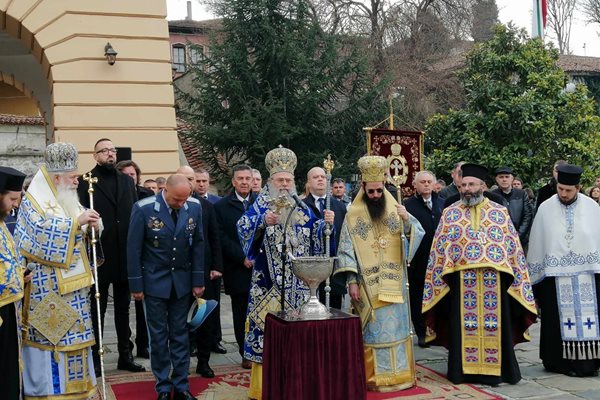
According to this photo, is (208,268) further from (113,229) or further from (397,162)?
(397,162)

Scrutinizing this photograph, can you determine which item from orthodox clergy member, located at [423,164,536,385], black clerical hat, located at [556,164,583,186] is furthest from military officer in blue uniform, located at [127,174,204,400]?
black clerical hat, located at [556,164,583,186]

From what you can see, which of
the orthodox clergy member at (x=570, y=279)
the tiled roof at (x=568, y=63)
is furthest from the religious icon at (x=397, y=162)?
the tiled roof at (x=568, y=63)

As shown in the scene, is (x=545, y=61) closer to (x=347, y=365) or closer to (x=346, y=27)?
(x=347, y=365)

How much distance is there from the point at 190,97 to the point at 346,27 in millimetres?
8104

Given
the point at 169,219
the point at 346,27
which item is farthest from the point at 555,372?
the point at 346,27

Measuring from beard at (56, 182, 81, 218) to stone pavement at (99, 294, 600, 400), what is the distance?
1.93 meters

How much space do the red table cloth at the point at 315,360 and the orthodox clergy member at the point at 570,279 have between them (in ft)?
8.75

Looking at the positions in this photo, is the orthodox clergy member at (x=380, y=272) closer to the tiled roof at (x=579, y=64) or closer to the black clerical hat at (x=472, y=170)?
the black clerical hat at (x=472, y=170)

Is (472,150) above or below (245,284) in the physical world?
above

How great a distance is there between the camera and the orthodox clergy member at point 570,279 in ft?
21.5

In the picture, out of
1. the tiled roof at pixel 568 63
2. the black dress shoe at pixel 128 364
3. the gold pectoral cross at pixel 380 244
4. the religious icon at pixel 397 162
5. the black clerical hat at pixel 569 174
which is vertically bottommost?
the black dress shoe at pixel 128 364

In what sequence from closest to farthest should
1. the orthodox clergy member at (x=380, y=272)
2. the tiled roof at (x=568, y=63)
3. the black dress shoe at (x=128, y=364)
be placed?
the orthodox clergy member at (x=380, y=272) < the black dress shoe at (x=128, y=364) < the tiled roof at (x=568, y=63)

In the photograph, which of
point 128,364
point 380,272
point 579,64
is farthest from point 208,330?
point 579,64

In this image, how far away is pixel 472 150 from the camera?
1247 cm
